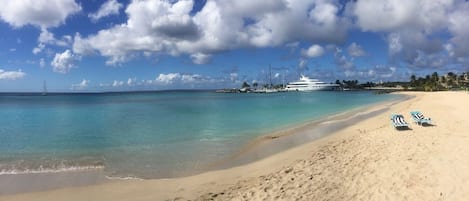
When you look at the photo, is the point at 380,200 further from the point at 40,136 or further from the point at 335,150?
the point at 40,136

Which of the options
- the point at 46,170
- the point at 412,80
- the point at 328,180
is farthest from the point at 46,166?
the point at 412,80

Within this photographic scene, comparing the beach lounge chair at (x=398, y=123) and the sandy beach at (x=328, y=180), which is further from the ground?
the beach lounge chair at (x=398, y=123)

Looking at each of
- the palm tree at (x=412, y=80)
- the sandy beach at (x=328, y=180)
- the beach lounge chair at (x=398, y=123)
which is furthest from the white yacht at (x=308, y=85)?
the sandy beach at (x=328, y=180)

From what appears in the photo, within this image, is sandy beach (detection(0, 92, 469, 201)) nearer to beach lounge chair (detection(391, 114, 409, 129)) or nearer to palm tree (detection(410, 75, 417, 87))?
beach lounge chair (detection(391, 114, 409, 129))

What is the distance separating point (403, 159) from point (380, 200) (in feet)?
13.8

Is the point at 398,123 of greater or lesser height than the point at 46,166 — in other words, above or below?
above

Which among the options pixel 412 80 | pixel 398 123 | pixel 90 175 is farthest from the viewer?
pixel 412 80

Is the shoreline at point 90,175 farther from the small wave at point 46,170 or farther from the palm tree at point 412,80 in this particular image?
the palm tree at point 412,80

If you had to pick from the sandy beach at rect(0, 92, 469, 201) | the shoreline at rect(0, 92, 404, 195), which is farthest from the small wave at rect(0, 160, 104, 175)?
the sandy beach at rect(0, 92, 469, 201)

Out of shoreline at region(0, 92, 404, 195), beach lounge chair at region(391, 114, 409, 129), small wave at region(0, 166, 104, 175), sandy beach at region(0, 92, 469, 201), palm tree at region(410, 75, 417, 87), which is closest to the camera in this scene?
sandy beach at region(0, 92, 469, 201)

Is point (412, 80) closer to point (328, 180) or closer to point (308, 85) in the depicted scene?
point (308, 85)

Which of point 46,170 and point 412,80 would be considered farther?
point 412,80

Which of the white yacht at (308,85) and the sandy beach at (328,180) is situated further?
the white yacht at (308,85)

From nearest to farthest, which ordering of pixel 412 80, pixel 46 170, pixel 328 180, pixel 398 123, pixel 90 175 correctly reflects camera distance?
pixel 328 180, pixel 90 175, pixel 46 170, pixel 398 123, pixel 412 80
